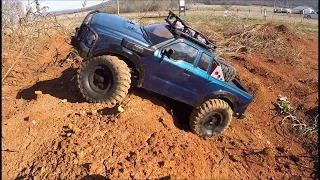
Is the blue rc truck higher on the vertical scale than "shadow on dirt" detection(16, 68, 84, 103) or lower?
higher

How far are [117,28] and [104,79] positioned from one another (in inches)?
40.4

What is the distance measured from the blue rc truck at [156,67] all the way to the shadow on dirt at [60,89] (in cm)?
71

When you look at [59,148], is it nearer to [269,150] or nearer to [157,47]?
[157,47]

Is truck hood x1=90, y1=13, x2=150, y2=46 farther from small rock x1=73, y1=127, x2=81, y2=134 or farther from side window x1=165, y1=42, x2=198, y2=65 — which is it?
small rock x1=73, y1=127, x2=81, y2=134

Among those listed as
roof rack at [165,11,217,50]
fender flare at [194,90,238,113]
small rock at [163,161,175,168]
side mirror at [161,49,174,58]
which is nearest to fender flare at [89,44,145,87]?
side mirror at [161,49,174,58]

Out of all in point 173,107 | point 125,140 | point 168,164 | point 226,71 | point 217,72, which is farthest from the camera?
point 173,107

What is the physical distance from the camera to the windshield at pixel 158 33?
6.25m

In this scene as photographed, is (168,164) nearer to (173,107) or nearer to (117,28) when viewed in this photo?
(173,107)

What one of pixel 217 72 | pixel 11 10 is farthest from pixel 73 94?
pixel 11 10

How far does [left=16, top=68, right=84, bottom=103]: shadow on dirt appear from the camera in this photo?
6.64 meters

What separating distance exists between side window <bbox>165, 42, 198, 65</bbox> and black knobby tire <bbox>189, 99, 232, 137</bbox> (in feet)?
3.29

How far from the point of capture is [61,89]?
23.2 feet

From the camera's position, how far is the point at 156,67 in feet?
19.8

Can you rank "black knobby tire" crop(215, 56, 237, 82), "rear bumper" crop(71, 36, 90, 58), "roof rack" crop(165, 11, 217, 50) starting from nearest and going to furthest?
"rear bumper" crop(71, 36, 90, 58)
"roof rack" crop(165, 11, 217, 50)
"black knobby tire" crop(215, 56, 237, 82)
